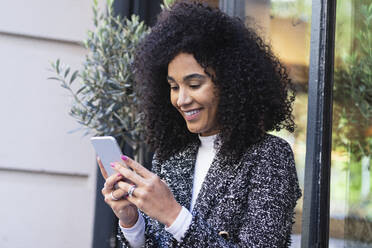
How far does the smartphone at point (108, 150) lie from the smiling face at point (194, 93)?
1.02 ft

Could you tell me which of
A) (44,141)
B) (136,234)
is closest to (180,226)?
(136,234)

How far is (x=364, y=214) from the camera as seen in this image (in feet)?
10.5

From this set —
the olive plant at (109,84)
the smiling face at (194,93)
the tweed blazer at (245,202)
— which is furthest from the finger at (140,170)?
the olive plant at (109,84)

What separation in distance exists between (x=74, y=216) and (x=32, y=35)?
1.32m

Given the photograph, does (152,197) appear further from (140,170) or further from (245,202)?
(245,202)

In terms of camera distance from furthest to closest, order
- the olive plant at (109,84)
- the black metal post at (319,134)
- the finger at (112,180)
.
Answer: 1. the olive plant at (109,84)
2. the black metal post at (319,134)
3. the finger at (112,180)

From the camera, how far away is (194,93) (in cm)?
226

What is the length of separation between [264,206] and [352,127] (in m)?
1.38

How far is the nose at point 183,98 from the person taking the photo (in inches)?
89.0

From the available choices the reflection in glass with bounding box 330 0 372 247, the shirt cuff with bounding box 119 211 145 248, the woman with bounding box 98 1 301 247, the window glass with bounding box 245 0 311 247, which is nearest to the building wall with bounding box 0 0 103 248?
the window glass with bounding box 245 0 311 247

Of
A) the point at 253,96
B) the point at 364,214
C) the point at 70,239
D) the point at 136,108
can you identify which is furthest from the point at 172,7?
the point at 70,239

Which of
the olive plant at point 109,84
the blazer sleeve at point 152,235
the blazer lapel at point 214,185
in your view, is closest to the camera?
the blazer lapel at point 214,185

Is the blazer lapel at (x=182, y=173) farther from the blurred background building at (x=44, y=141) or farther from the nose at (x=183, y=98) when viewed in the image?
the blurred background building at (x=44, y=141)

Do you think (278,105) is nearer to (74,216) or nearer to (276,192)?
(276,192)
